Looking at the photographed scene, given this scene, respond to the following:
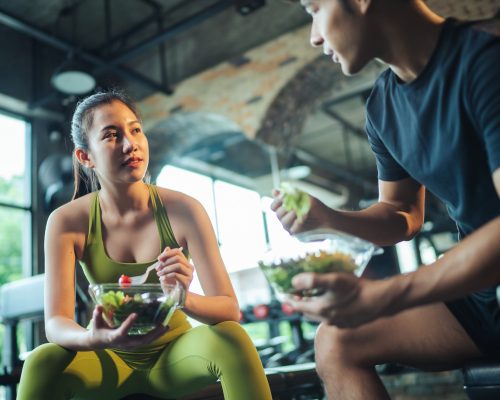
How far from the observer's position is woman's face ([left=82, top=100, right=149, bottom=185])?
1.49 meters

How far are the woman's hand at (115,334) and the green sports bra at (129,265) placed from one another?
274mm

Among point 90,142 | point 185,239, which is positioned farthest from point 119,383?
point 90,142

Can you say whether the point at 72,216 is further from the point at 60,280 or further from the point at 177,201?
the point at 177,201

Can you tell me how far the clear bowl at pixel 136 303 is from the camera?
1.12m

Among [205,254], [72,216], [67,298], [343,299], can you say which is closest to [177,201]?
[205,254]

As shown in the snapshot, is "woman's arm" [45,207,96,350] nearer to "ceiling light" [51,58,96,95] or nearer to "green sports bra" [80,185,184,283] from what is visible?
"green sports bra" [80,185,184,283]

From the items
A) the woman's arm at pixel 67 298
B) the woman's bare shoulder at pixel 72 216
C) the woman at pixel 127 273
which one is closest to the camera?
the woman's arm at pixel 67 298

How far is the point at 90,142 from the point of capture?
159 cm

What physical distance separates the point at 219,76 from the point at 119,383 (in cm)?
452

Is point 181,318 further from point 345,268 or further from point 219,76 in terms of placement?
point 219,76

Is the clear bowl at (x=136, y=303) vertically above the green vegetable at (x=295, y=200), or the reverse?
the green vegetable at (x=295, y=200)

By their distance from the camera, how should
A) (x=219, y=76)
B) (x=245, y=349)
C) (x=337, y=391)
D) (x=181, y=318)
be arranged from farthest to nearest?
(x=219, y=76) → (x=181, y=318) → (x=245, y=349) → (x=337, y=391)

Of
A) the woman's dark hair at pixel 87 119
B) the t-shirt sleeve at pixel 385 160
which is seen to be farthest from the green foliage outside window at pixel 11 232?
the t-shirt sleeve at pixel 385 160

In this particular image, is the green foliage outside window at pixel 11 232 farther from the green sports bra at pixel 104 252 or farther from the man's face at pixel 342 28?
the man's face at pixel 342 28
